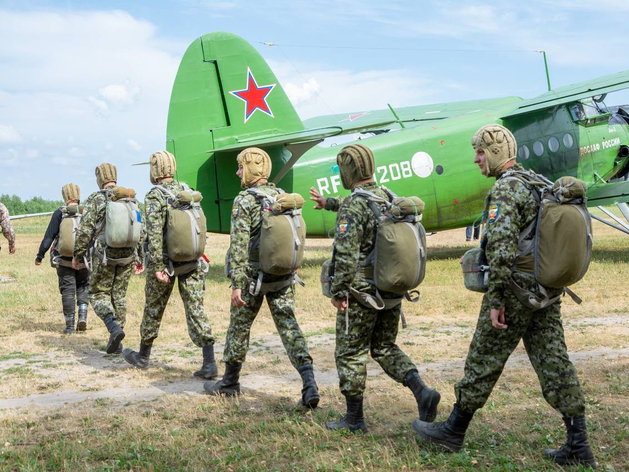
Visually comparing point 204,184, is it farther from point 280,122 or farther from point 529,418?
point 529,418

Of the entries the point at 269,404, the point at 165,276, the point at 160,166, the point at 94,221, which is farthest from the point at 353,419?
the point at 94,221

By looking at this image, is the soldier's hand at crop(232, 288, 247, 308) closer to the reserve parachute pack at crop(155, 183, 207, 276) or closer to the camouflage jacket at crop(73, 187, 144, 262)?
the reserve parachute pack at crop(155, 183, 207, 276)

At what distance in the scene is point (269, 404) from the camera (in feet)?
19.1

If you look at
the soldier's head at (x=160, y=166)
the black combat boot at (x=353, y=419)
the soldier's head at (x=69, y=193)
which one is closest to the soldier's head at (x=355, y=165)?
the black combat boot at (x=353, y=419)

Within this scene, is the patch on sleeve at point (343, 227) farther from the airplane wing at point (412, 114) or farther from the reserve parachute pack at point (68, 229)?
the airplane wing at point (412, 114)

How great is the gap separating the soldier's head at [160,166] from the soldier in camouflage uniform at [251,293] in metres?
1.32

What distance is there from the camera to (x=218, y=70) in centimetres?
1257

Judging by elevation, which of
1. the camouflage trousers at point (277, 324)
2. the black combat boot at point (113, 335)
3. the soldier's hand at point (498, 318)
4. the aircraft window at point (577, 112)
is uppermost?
the aircraft window at point (577, 112)

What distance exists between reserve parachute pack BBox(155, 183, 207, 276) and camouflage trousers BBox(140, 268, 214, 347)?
17 centimetres

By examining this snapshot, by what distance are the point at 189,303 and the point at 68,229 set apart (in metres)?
3.45

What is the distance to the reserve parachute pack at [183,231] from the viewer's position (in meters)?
6.48

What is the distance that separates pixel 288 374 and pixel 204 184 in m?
6.11

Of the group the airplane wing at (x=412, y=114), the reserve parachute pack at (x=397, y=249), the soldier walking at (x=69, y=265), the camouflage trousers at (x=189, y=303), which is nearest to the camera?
the reserve parachute pack at (x=397, y=249)

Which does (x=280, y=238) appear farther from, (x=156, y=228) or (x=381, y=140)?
(x=381, y=140)
